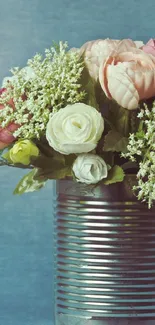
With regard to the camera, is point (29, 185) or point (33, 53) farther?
point (33, 53)

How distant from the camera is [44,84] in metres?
0.94

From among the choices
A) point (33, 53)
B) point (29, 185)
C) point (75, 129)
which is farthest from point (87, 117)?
point (33, 53)

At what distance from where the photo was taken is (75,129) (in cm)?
92

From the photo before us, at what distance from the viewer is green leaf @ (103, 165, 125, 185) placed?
0.91 meters

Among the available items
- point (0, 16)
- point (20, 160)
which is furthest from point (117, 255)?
point (0, 16)

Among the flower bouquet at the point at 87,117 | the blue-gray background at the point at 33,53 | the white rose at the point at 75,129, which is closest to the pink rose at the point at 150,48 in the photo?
the flower bouquet at the point at 87,117

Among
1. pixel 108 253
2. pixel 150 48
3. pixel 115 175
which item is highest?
pixel 150 48

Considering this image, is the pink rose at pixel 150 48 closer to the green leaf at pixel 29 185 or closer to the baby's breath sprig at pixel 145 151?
the baby's breath sprig at pixel 145 151

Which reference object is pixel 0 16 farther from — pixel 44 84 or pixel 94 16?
pixel 44 84

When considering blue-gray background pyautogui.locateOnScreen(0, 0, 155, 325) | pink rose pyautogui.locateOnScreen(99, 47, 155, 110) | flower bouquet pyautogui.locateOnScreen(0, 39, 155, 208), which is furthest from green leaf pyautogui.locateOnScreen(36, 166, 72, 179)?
blue-gray background pyautogui.locateOnScreen(0, 0, 155, 325)

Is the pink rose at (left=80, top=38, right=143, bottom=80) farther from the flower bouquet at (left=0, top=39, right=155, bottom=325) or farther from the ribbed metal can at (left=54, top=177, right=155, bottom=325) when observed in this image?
the ribbed metal can at (left=54, top=177, right=155, bottom=325)

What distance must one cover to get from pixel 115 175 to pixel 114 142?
4 centimetres

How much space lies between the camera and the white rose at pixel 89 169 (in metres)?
0.91

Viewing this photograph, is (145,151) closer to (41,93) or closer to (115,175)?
(115,175)
